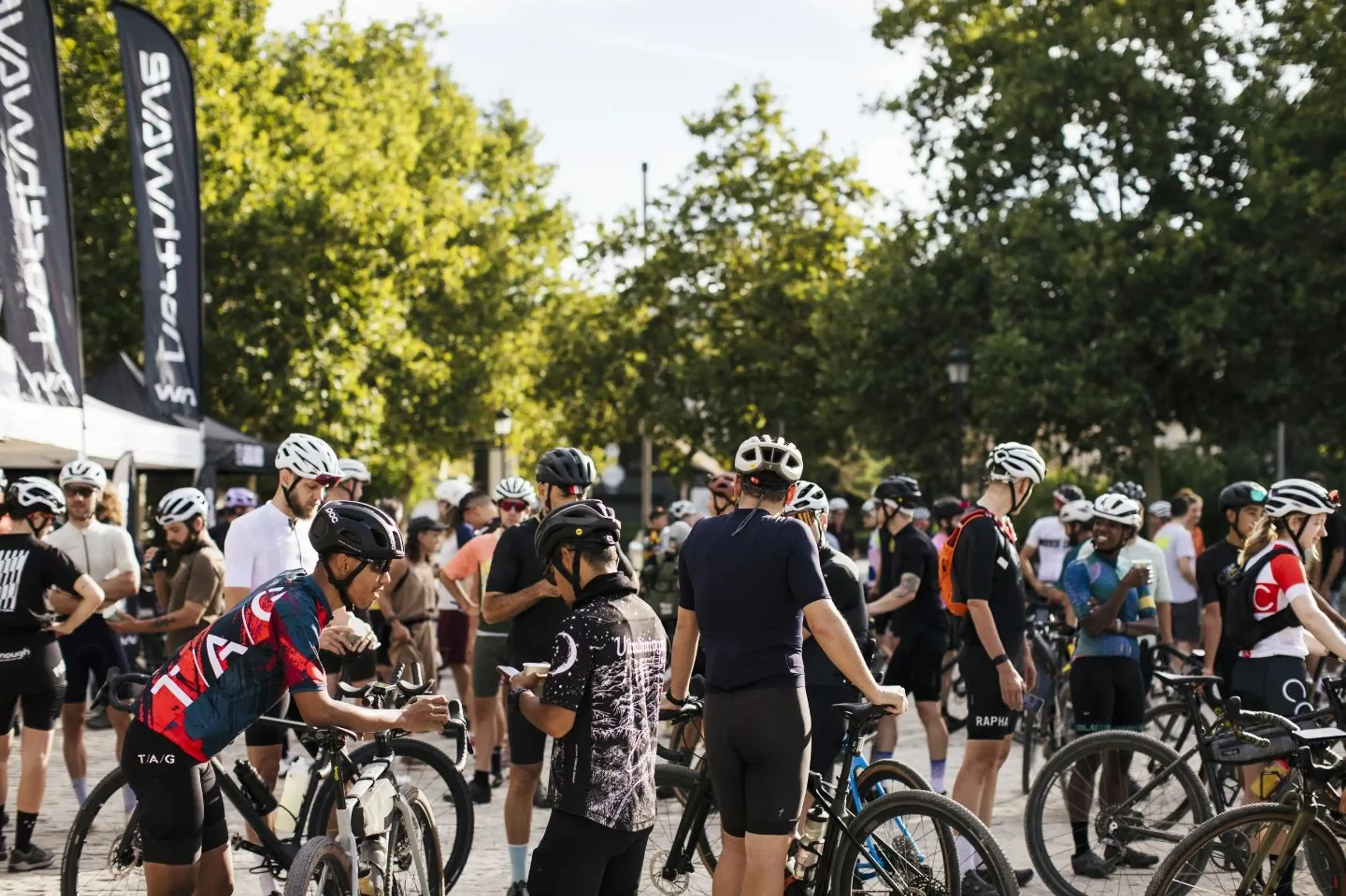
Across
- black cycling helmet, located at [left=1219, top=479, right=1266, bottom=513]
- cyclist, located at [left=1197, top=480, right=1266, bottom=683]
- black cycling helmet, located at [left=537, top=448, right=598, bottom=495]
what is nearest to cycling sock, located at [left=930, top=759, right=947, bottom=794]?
cyclist, located at [left=1197, top=480, right=1266, bottom=683]

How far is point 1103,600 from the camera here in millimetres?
8727

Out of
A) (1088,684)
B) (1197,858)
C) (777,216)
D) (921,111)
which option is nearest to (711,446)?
(777,216)

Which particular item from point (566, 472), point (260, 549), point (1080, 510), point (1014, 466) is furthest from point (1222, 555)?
point (260, 549)

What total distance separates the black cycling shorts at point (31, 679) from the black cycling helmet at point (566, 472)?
105 inches

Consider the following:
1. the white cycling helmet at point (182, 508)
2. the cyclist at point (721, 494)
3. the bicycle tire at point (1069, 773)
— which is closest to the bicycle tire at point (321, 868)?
the bicycle tire at point (1069, 773)

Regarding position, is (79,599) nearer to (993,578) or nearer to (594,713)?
(993,578)

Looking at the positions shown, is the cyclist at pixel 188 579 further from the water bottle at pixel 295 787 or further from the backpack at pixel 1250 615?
the backpack at pixel 1250 615

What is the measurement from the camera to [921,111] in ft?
113

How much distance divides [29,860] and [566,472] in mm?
3245

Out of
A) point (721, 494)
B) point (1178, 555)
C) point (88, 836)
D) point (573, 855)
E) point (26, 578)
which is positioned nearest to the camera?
point (573, 855)

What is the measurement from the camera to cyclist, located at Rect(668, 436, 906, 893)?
5730mm

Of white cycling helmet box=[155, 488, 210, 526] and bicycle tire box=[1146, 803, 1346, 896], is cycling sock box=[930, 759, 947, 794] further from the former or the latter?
white cycling helmet box=[155, 488, 210, 526]

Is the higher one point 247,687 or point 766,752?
point 247,687

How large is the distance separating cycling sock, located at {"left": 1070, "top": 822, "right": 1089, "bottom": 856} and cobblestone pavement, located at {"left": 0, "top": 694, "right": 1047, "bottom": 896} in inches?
9.7
